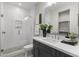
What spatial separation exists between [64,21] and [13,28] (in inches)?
119

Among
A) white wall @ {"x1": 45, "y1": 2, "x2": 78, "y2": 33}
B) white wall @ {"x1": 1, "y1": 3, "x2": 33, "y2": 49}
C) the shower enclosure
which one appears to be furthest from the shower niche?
white wall @ {"x1": 1, "y1": 3, "x2": 33, "y2": 49}

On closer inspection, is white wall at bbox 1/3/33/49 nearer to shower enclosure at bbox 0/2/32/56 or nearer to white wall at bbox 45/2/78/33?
shower enclosure at bbox 0/2/32/56

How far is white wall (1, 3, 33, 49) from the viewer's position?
4.39 m

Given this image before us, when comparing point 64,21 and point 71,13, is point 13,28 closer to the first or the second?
point 64,21

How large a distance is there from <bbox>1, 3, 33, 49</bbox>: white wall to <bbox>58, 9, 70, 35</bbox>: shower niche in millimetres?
2669

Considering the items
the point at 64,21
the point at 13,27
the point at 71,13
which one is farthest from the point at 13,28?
the point at 71,13

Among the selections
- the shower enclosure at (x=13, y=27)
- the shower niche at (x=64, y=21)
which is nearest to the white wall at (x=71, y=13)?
the shower niche at (x=64, y=21)

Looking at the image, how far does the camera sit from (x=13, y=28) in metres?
4.75

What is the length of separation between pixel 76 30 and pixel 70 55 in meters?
1.00

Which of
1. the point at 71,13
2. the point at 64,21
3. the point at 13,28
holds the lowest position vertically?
the point at 13,28

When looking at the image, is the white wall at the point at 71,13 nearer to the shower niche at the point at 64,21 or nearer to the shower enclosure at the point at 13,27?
the shower niche at the point at 64,21

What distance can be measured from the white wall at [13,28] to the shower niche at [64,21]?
8.76ft

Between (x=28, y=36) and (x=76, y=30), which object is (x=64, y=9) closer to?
(x=76, y=30)

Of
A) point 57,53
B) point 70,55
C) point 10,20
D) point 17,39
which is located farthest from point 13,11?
point 70,55
